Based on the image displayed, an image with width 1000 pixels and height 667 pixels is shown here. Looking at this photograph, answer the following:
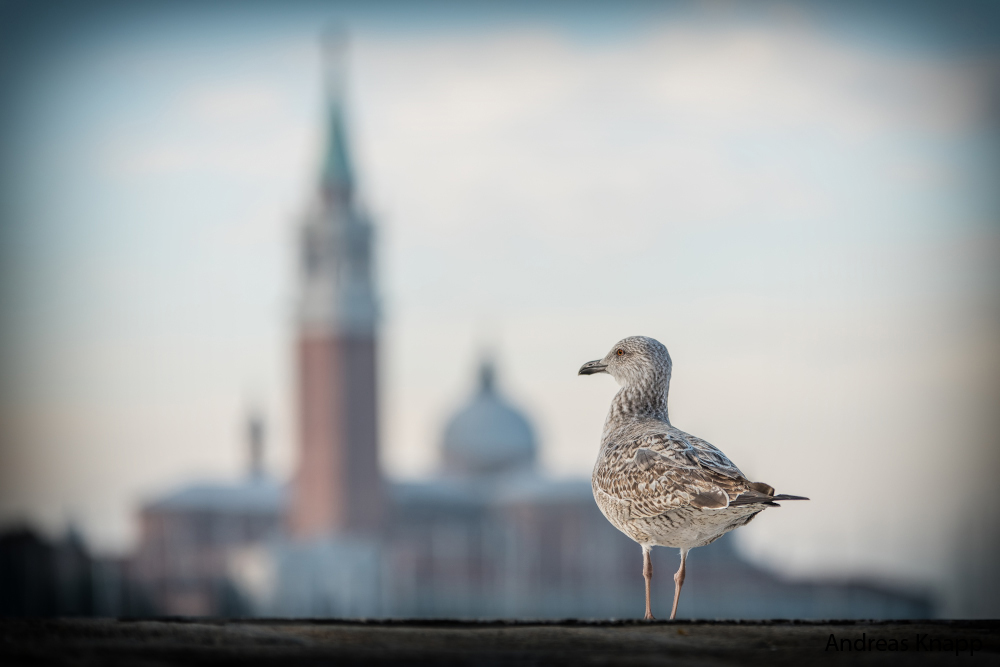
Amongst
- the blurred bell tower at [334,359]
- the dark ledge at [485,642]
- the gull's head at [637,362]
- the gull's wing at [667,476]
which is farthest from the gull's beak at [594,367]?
the blurred bell tower at [334,359]

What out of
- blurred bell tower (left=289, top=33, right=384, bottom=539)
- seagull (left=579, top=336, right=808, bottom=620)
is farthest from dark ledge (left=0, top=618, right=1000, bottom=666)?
blurred bell tower (left=289, top=33, right=384, bottom=539)

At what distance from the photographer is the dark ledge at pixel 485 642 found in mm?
3977

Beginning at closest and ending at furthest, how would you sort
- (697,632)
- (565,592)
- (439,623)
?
(697,632) → (439,623) → (565,592)

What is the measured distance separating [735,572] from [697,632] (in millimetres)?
70073

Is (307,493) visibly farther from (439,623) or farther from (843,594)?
(439,623)

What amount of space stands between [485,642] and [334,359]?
6687 cm

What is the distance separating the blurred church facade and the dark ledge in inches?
2605

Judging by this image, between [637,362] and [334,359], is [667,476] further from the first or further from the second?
[334,359]

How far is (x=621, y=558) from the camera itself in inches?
2975

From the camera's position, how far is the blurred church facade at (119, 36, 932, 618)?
235ft

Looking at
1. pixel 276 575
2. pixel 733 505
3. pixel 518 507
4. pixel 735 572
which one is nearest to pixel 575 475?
pixel 518 507

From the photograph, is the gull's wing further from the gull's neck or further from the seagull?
the gull's neck

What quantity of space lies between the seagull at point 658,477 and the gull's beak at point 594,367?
0.08 metres

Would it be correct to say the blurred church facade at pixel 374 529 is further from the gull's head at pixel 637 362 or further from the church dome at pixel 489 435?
the gull's head at pixel 637 362
